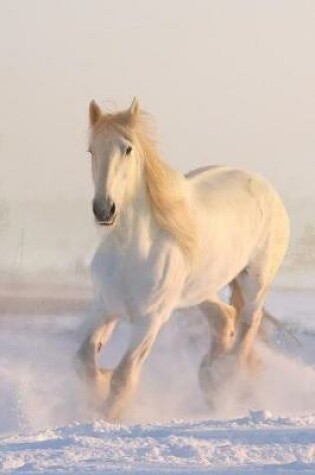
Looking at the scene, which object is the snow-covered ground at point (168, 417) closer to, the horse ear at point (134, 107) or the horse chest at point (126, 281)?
the horse chest at point (126, 281)

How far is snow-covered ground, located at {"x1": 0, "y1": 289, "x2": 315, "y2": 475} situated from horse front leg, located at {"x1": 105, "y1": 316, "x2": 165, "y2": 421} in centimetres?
19

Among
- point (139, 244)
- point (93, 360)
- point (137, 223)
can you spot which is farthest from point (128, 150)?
point (93, 360)

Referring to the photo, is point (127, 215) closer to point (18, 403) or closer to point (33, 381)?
point (18, 403)

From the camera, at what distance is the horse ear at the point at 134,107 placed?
20.6 ft

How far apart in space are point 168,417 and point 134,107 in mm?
2345

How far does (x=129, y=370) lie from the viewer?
6.21m

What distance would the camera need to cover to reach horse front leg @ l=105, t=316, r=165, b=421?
20.4ft

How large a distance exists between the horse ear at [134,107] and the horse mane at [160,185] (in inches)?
0.7

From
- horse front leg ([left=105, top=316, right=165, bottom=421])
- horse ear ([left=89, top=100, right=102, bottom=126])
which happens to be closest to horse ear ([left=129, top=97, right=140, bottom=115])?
horse ear ([left=89, top=100, right=102, bottom=126])

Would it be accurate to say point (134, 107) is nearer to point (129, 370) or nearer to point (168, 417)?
point (129, 370)

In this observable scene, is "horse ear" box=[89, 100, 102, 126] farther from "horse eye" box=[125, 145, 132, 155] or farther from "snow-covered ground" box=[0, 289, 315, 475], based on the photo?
"snow-covered ground" box=[0, 289, 315, 475]

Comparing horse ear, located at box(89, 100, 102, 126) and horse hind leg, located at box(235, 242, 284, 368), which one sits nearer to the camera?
horse ear, located at box(89, 100, 102, 126)

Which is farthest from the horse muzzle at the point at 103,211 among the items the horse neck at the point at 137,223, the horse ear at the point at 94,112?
the horse ear at the point at 94,112

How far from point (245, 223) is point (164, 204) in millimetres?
1388
